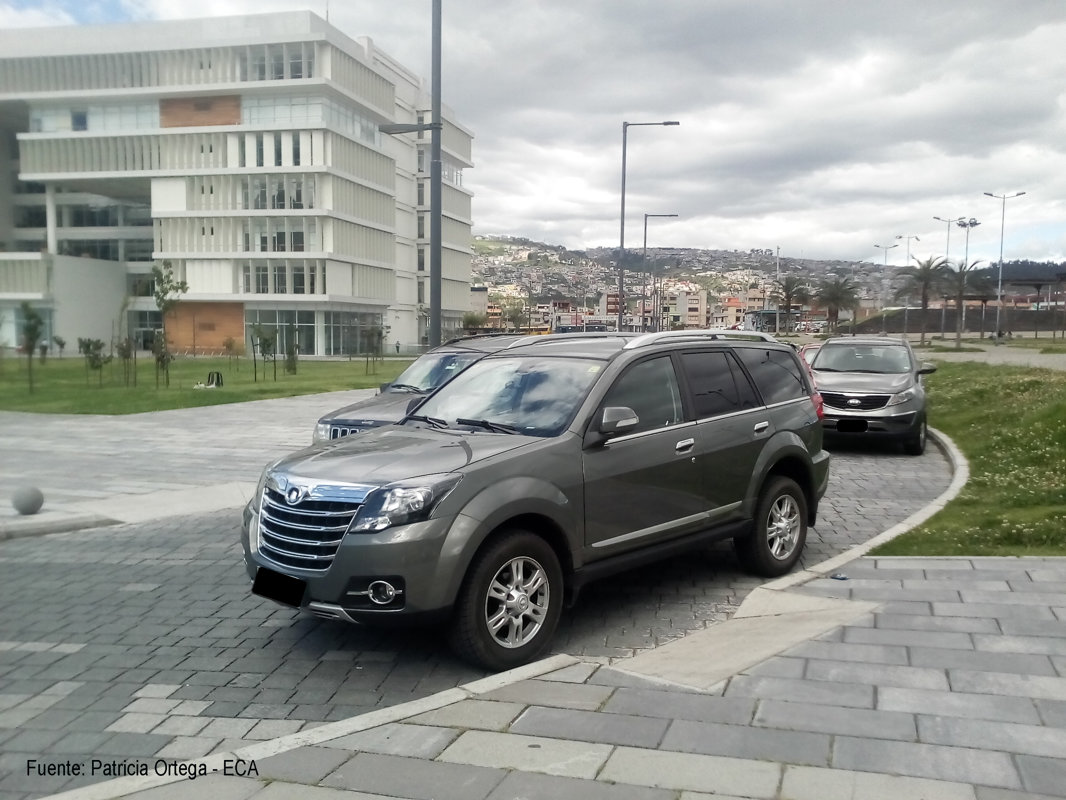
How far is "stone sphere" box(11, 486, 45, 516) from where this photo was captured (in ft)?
28.8

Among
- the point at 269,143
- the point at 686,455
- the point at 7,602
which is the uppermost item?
the point at 269,143

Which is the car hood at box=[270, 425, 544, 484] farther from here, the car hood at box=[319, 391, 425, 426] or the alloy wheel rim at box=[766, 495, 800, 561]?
the car hood at box=[319, 391, 425, 426]

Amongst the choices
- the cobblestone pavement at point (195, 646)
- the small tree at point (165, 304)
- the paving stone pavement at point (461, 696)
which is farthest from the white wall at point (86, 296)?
the paving stone pavement at point (461, 696)

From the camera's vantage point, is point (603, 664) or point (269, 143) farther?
point (269, 143)

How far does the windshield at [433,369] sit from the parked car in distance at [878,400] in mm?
5450

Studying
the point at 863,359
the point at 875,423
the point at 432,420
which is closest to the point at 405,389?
the point at 432,420

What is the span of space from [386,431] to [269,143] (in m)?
63.4

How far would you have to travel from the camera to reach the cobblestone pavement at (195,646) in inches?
161

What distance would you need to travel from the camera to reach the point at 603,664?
15.3ft

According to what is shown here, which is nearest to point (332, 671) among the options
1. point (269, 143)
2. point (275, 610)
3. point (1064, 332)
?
point (275, 610)

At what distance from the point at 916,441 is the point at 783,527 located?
25.0ft

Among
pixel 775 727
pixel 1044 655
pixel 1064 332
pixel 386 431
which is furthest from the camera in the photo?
pixel 1064 332

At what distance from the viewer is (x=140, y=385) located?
26.8 meters

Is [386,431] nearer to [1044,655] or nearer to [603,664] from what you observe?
[603,664]
